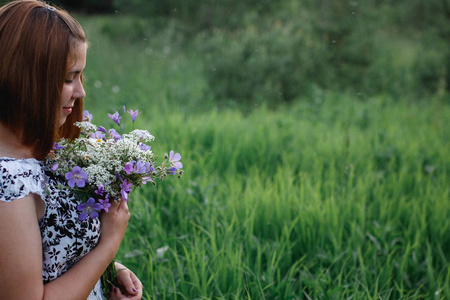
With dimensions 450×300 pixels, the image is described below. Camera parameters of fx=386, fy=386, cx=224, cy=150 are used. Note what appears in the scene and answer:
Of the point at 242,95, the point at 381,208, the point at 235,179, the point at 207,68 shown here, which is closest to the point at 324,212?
the point at 381,208

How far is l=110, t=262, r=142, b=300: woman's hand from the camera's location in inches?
53.1

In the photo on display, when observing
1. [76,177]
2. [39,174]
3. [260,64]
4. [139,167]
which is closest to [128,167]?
[139,167]

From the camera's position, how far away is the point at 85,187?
114 centimetres

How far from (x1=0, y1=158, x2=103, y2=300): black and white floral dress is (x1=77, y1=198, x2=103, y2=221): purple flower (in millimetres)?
57

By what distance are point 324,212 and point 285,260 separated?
567 millimetres

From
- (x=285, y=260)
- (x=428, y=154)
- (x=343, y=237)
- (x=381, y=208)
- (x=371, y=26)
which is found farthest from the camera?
(x=371, y=26)

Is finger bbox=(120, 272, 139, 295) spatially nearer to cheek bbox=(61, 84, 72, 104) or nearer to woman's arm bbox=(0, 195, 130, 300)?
woman's arm bbox=(0, 195, 130, 300)

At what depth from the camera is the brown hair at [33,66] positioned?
1.02 meters

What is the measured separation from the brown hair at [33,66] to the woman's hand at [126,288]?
53 cm

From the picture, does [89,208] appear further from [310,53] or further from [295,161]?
[310,53]

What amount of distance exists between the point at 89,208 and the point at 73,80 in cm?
39

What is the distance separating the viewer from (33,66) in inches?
40.5

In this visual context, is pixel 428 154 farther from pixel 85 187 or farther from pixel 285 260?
pixel 85 187

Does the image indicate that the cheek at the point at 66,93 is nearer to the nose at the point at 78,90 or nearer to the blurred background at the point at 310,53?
the nose at the point at 78,90
